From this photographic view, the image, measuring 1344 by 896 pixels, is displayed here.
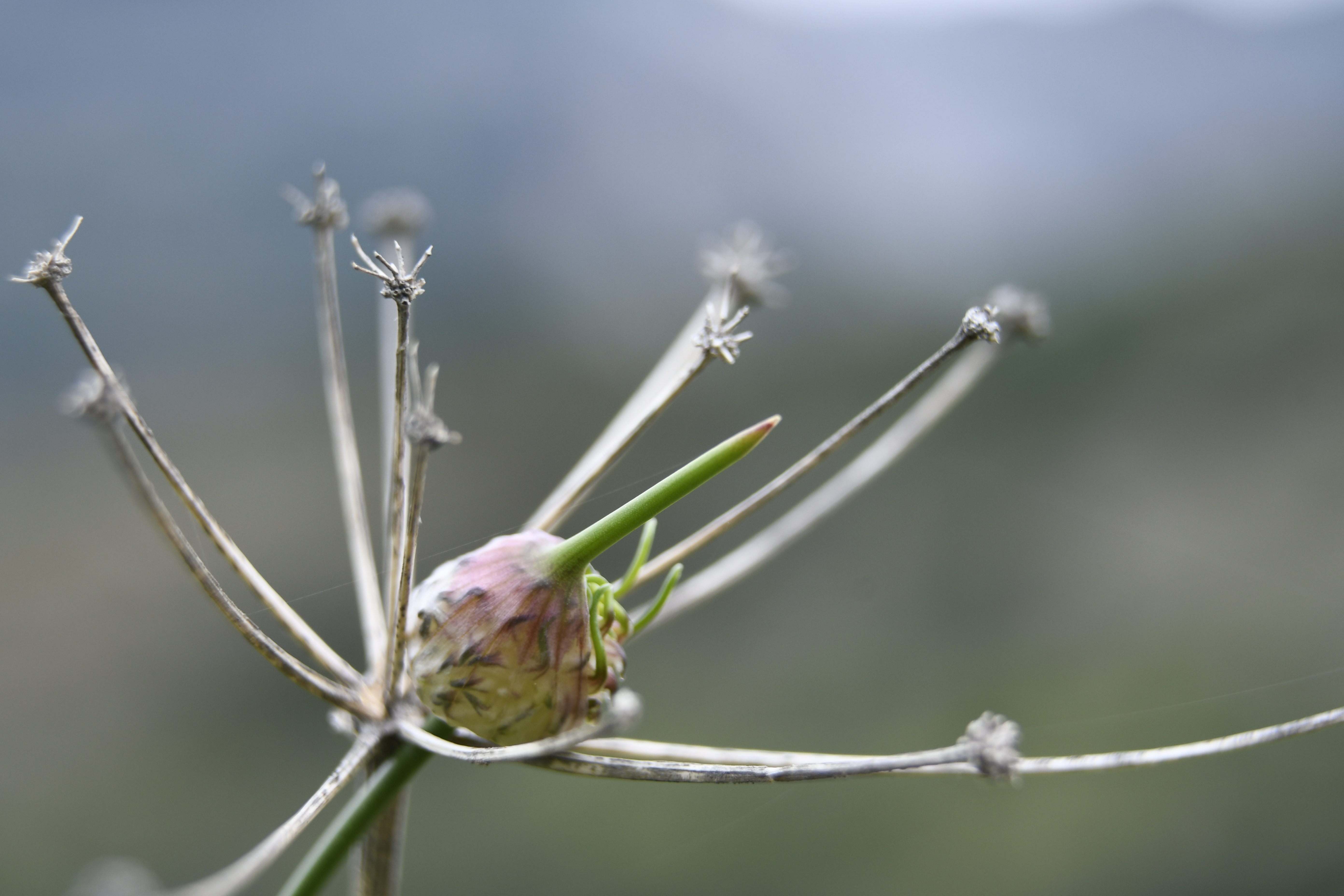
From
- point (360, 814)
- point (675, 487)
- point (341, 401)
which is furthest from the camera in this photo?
point (341, 401)

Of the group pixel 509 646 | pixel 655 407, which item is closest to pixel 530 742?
pixel 509 646

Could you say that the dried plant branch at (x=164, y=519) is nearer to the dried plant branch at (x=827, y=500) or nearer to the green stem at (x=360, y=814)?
the green stem at (x=360, y=814)

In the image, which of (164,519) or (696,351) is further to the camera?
(696,351)

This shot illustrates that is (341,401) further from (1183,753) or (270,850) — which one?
(1183,753)

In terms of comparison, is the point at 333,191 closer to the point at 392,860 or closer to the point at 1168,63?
the point at 392,860

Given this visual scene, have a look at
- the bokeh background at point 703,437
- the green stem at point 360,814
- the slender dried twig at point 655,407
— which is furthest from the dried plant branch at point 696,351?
the bokeh background at point 703,437

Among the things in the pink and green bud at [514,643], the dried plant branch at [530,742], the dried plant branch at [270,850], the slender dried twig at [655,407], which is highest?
the slender dried twig at [655,407]

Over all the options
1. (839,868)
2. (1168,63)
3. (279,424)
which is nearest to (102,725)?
(279,424)
